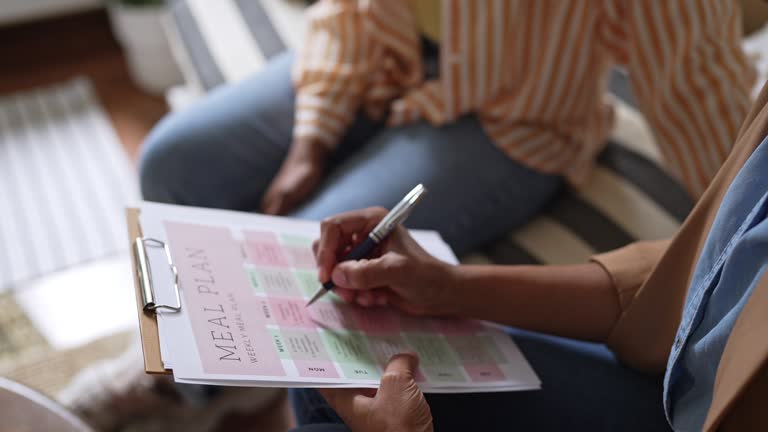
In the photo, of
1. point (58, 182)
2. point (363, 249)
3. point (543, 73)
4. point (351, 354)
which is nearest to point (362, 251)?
point (363, 249)

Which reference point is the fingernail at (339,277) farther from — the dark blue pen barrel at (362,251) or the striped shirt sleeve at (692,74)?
the striped shirt sleeve at (692,74)

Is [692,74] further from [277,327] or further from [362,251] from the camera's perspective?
[277,327]

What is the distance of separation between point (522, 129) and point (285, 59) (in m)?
0.41

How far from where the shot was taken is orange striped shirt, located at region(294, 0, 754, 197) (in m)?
0.88

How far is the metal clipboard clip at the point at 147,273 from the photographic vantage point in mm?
604

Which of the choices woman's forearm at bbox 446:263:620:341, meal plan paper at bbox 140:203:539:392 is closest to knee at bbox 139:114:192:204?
meal plan paper at bbox 140:203:539:392

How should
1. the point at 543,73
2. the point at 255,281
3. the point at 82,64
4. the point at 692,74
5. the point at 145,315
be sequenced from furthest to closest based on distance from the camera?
the point at 82,64
the point at 543,73
the point at 692,74
the point at 255,281
the point at 145,315

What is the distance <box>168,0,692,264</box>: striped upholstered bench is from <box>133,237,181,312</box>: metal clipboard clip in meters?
0.46

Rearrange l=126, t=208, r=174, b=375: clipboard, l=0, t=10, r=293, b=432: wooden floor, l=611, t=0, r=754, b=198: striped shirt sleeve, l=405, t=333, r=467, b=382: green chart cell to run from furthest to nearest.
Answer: l=0, t=10, r=293, b=432: wooden floor → l=611, t=0, r=754, b=198: striped shirt sleeve → l=405, t=333, r=467, b=382: green chart cell → l=126, t=208, r=174, b=375: clipboard

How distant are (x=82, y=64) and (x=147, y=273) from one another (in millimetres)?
1723

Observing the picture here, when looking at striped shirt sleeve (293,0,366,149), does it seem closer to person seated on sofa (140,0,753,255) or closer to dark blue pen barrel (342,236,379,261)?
person seated on sofa (140,0,753,255)

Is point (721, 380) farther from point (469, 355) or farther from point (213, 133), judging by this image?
point (213, 133)

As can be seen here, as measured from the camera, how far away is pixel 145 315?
1.95 feet

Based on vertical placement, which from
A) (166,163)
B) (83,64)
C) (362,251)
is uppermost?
(362,251)
